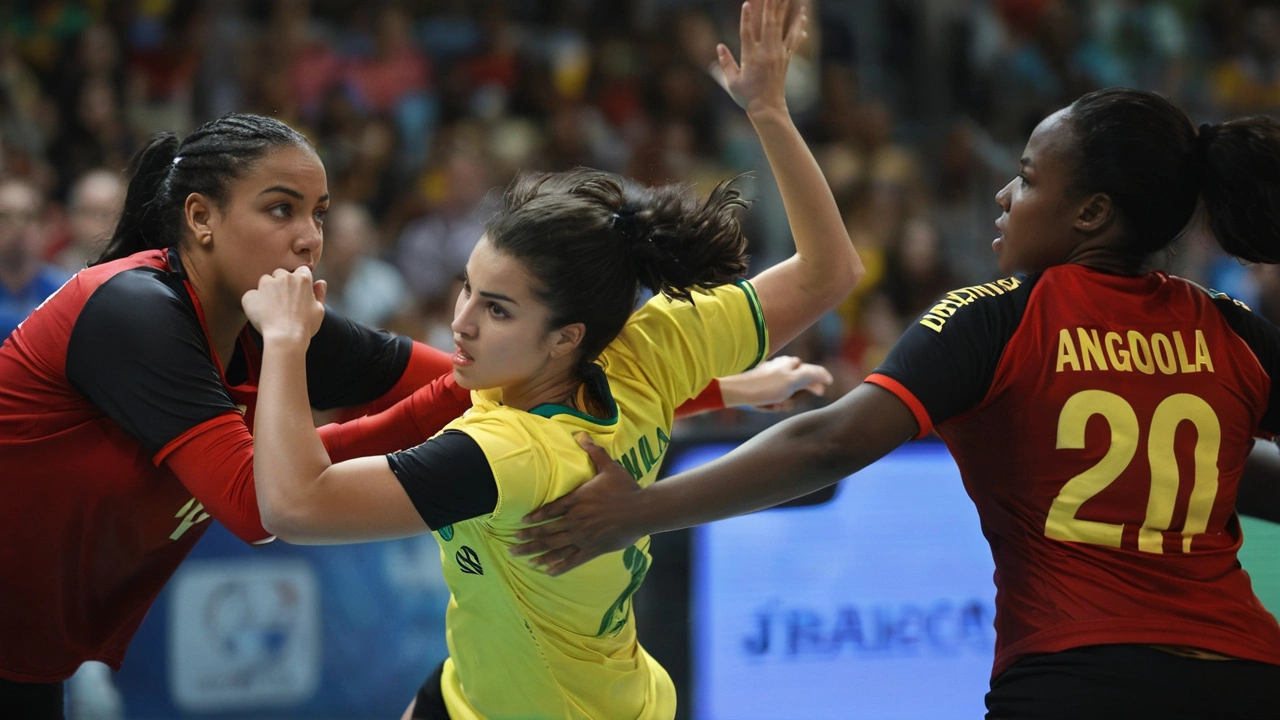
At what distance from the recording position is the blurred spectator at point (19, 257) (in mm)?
4926

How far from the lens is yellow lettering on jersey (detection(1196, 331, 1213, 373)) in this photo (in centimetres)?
203

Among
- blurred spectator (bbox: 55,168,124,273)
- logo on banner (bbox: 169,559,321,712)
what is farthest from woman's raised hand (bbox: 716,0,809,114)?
blurred spectator (bbox: 55,168,124,273)

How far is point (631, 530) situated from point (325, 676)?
9.46 feet

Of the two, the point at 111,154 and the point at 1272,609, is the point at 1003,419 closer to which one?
the point at 1272,609

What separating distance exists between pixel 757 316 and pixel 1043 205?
58cm

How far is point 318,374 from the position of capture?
2.69m

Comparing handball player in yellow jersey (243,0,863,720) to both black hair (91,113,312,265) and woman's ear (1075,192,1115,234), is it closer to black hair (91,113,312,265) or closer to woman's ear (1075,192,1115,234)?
black hair (91,113,312,265)

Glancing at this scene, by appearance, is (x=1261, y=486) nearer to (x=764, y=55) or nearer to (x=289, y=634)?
(x=764, y=55)

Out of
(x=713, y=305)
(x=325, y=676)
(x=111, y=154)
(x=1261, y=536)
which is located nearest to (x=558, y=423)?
(x=713, y=305)

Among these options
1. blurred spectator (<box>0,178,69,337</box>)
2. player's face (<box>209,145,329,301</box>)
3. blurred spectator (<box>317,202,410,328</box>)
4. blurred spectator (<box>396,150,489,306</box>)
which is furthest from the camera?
blurred spectator (<box>396,150,489,306</box>)

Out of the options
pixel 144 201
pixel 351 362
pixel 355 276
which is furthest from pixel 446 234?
pixel 144 201

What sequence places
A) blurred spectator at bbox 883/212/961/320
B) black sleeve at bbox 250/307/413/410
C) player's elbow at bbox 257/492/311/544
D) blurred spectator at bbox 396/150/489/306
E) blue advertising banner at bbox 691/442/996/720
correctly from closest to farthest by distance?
player's elbow at bbox 257/492/311/544 → black sleeve at bbox 250/307/413/410 → blue advertising banner at bbox 691/442/996/720 → blurred spectator at bbox 396/150/489/306 → blurred spectator at bbox 883/212/961/320

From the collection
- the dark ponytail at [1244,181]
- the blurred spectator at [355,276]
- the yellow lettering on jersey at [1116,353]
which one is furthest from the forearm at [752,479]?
the blurred spectator at [355,276]

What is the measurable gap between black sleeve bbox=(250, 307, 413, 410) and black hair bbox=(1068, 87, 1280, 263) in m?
1.49
